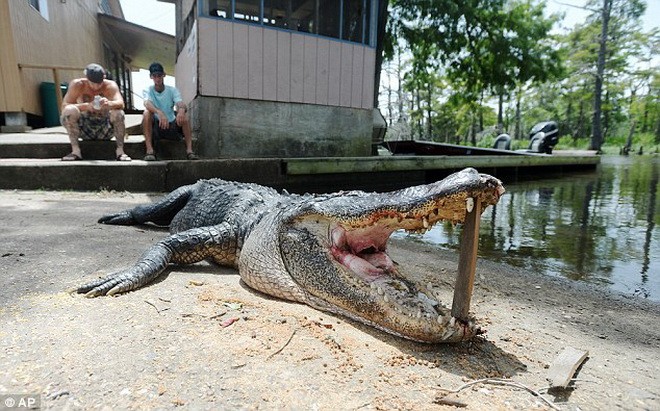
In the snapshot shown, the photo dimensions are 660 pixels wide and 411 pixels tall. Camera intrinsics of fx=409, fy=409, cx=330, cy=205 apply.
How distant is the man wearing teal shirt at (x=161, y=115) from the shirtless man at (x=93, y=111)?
1.22ft

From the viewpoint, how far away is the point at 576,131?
49438 millimetres

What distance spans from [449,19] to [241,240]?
13.2 m

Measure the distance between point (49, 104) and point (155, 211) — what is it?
8833mm

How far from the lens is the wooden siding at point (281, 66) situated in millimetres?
8141

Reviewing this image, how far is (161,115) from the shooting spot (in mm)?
6680

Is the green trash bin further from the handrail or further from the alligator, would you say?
the alligator

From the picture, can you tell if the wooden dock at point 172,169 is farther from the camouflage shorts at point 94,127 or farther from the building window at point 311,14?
the building window at point 311,14

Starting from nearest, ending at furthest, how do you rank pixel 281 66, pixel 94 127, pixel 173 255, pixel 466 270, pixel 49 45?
pixel 466 270 → pixel 173 255 → pixel 94 127 → pixel 281 66 → pixel 49 45

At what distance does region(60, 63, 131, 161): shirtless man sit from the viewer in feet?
20.4

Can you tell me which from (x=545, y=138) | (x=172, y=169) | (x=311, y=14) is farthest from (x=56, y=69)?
(x=545, y=138)

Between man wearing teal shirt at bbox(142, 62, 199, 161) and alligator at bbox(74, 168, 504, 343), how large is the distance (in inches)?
167

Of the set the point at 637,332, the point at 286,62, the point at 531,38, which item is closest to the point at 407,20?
the point at 531,38

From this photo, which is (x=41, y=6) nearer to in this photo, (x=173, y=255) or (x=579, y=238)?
(x=173, y=255)

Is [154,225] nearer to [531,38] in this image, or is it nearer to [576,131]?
[531,38]
